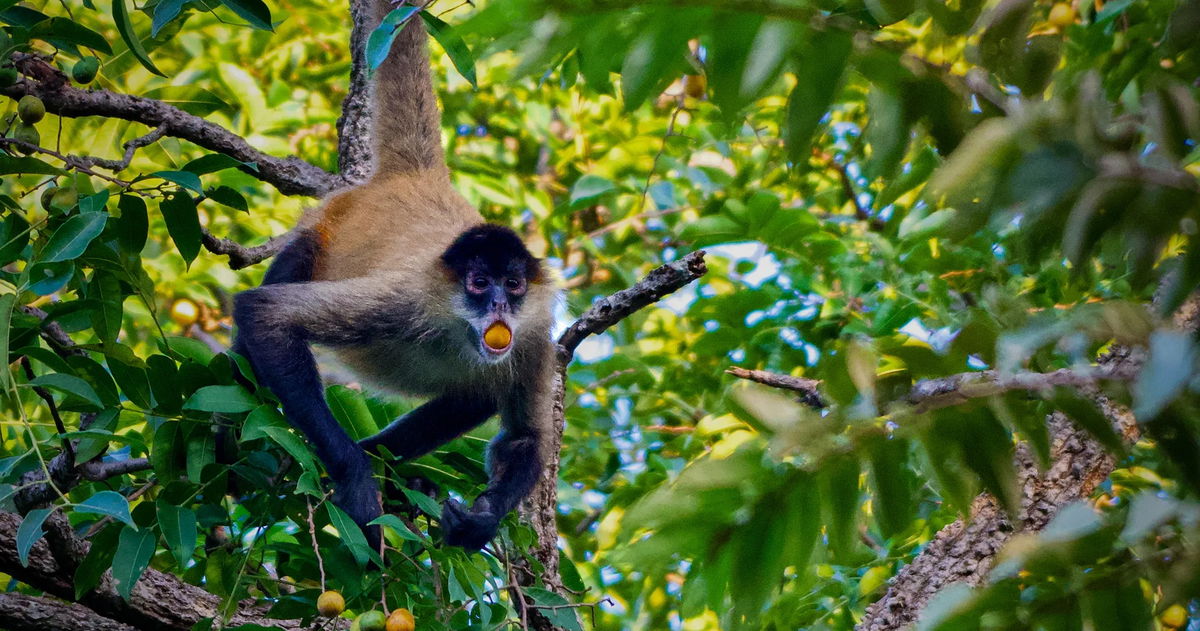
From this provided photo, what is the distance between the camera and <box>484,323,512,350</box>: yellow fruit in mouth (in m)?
4.27

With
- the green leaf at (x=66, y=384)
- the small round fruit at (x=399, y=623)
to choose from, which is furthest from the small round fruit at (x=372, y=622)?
the green leaf at (x=66, y=384)

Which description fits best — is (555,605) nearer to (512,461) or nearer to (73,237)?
(512,461)

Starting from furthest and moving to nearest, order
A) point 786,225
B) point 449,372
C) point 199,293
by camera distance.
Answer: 1. point 199,293
2. point 449,372
3. point 786,225

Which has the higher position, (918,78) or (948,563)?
(948,563)

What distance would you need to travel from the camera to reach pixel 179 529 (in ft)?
8.00

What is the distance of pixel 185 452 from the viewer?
275cm

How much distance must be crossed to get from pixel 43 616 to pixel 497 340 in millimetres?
1886

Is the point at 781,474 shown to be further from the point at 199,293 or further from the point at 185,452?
Result: the point at 199,293

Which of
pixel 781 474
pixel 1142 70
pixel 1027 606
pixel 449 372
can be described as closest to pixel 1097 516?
pixel 1027 606

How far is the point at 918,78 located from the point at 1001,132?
0.16 metres

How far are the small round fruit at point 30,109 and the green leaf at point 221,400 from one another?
97 centimetres

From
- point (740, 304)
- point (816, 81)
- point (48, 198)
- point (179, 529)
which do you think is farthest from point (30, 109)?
point (740, 304)

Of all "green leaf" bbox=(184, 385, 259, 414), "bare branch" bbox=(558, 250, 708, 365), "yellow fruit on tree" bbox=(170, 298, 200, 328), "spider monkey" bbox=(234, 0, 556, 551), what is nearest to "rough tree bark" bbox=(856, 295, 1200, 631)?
"bare branch" bbox=(558, 250, 708, 365)

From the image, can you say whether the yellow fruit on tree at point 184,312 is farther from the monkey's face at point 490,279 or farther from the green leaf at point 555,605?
the green leaf at point 555,605
